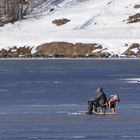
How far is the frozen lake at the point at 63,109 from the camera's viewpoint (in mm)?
29422

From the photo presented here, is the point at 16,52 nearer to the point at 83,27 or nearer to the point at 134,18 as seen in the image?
the point at 83,27

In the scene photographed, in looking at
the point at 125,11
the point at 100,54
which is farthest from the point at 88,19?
the point at 100,54

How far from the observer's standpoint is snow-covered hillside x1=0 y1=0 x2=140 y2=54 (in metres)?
111

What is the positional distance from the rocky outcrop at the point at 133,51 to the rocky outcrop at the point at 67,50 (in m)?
3.16

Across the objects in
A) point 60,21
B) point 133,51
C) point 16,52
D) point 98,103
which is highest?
point 60,21

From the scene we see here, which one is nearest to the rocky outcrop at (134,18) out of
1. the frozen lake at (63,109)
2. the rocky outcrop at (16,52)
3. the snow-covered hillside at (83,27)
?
the snow-covered hillside at (83,27)

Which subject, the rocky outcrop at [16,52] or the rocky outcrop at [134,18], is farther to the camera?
the rocky outcrop at [134,18]

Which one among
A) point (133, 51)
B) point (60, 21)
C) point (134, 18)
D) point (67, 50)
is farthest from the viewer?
point (60, 21)

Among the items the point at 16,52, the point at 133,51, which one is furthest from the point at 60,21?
the point at 133,51

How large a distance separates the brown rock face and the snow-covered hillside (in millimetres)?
757

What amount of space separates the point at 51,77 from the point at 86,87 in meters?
10.6

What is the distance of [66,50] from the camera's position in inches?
4350

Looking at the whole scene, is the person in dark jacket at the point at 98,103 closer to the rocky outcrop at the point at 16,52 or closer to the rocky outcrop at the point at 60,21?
the rocky outcrop at the point at 16,52

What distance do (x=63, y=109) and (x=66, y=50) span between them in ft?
243
